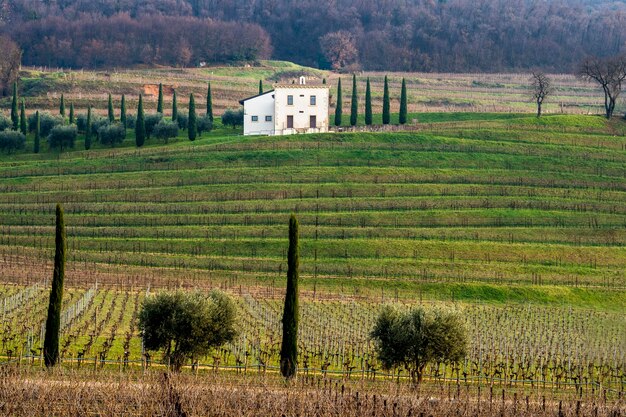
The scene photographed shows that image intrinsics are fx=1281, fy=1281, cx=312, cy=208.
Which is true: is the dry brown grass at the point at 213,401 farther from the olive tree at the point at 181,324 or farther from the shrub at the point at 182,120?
the shrub at the point at 182,120

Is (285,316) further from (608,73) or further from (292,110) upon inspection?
(608,73)

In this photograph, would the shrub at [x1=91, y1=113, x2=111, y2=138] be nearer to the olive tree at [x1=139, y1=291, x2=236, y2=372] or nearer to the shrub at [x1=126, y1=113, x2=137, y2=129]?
the shrub at [x1=126, y1=113, x2=137, y2=129]

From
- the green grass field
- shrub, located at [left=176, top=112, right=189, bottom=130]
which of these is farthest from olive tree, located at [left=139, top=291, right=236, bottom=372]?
shrub, located at [left=176, top=112, right=189, bottom=130]

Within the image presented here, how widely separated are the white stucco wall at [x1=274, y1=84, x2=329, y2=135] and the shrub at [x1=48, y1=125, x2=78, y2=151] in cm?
2060

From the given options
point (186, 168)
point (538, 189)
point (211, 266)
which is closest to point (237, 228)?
point (211, 266)

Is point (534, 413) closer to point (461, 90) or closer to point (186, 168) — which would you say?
point (186, 168)

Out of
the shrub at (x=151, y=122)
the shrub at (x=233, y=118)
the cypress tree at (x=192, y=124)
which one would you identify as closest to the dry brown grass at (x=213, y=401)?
the cypress tree at (x=192, y=124)

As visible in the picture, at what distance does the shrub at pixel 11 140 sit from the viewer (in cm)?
12688

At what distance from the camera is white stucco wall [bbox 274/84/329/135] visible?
433ft

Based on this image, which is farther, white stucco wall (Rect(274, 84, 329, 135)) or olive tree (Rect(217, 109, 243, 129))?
olive tree (Rect(217, 109, 243, 129))

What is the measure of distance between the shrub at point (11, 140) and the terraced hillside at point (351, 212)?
2.85m

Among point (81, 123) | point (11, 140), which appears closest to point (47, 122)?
point (81, 123)

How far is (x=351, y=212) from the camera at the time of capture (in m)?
102

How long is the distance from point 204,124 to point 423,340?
267 feet
